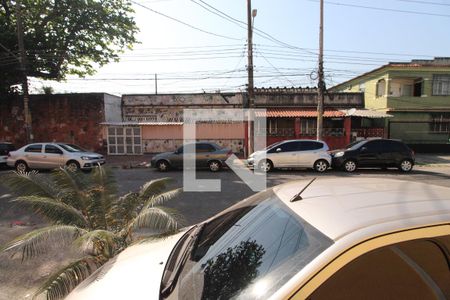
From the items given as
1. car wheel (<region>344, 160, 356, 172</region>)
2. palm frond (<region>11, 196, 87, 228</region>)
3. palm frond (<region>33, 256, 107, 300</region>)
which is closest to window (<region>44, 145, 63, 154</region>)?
palm frond (<region>11, 196, 87, 228</region>)

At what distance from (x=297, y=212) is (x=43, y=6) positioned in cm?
2327

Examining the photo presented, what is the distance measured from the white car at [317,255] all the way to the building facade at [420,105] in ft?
77.1

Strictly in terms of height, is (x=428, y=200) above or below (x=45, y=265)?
above

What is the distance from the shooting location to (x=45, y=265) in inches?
177

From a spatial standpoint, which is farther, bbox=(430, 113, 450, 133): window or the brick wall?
bbox=(430, 113, 450, 133): window

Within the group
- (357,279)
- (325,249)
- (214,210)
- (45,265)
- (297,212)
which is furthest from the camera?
(214,210)

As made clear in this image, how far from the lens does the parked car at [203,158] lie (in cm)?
1380

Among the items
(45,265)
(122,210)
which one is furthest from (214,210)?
(45,265)

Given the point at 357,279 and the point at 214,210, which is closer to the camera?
the point at 357,279

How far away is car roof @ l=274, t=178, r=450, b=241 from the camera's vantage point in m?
1.31

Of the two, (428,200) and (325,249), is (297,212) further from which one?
(428,200)

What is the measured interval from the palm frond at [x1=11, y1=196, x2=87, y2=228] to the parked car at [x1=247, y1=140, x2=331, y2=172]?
10228 millimetres

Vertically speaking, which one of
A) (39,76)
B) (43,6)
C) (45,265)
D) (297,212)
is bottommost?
(45,265)

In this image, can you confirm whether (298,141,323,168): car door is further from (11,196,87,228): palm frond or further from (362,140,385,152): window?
(11,196,87,228): palm frond
